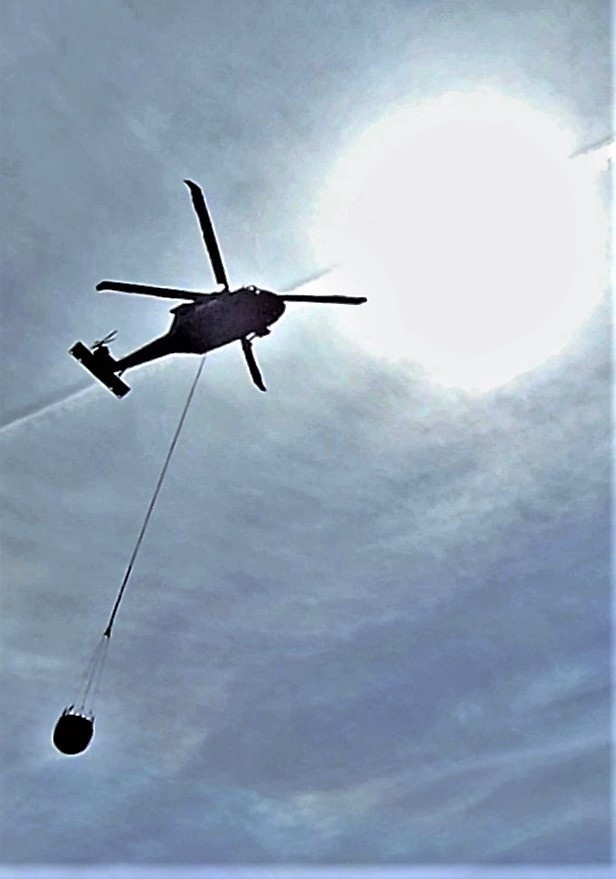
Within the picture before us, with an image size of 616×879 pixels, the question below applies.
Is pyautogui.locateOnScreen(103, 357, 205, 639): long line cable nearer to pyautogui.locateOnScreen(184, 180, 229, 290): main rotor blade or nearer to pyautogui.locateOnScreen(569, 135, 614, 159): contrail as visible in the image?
pyautogui.locateOnScreen(184, 180, 229, 290): main rotor blade

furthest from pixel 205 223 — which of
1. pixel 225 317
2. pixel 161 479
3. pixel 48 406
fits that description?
pixel 161 479

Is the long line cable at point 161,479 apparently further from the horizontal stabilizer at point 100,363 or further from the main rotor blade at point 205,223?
the main rotor blade at point 205,223

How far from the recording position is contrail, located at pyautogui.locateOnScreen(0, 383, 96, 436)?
991 centimetres

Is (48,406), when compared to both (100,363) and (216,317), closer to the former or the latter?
(100,363)

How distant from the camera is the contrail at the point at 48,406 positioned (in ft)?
32.5

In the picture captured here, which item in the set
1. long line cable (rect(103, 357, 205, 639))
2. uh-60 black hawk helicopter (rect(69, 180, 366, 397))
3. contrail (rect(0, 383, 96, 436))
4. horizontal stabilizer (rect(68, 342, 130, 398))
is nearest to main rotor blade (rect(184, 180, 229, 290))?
uh-60 black hawk helicopter (rect(69, 180, 366, 397))

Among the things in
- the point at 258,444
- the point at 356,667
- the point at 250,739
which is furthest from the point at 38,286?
the point at 250,739

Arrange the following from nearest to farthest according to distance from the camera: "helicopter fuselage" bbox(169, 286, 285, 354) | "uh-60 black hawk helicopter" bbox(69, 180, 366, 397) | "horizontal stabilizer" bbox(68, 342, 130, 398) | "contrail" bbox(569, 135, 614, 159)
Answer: "uh-60 black hawk helicopter" bbox(69, 180, 366, 397) < "helicopter fuselage" bbox(169, 286, 285, 354) < "horizontal stabilizer" bbox(68, 342, 130, 398) < "contrail" bbox(569, 135, 614, 159)

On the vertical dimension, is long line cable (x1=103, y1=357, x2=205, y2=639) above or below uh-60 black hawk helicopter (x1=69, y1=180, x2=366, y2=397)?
above

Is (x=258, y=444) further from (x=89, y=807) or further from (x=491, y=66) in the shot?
(x=89, y=807)

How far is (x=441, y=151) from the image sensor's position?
855cm

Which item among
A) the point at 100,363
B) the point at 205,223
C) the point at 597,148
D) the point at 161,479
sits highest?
the point at 597,148

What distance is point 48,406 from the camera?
32.8 ft

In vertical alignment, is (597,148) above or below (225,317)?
above
